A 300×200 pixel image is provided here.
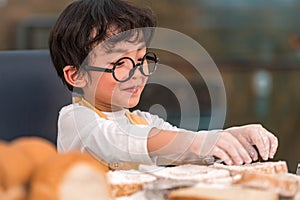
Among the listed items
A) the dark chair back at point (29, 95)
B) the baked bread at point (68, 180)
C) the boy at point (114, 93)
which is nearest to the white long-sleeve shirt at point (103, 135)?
the boy at point (114, 93)

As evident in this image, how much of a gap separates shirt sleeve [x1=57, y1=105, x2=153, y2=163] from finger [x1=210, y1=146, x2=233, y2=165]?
0.42 feet

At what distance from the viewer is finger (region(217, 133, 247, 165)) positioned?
39.6 inches

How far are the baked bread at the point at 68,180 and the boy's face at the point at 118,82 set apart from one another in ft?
1.86

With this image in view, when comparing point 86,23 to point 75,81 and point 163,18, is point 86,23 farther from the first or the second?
point 163,18

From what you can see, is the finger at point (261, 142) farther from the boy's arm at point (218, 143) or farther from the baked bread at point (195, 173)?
the baked bread at point (195, 173)

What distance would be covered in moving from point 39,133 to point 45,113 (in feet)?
0.16

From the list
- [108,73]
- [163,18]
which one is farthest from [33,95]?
[163,18]

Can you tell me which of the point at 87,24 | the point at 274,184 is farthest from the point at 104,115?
the point at 274,184

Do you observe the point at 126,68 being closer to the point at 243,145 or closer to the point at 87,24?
the point at 87,24

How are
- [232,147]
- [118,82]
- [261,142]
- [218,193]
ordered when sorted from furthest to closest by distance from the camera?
1. [118,82]
2. [261,142]
3. [232,147]
4. [218,193]

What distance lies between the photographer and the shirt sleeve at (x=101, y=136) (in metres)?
1.11

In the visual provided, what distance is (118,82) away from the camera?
48.0 inches

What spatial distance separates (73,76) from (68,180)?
0.73 metres

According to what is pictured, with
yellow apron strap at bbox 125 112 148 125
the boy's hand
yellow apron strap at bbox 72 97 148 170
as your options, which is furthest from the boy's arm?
yellow apron strap at bbox 125 112 148 125
